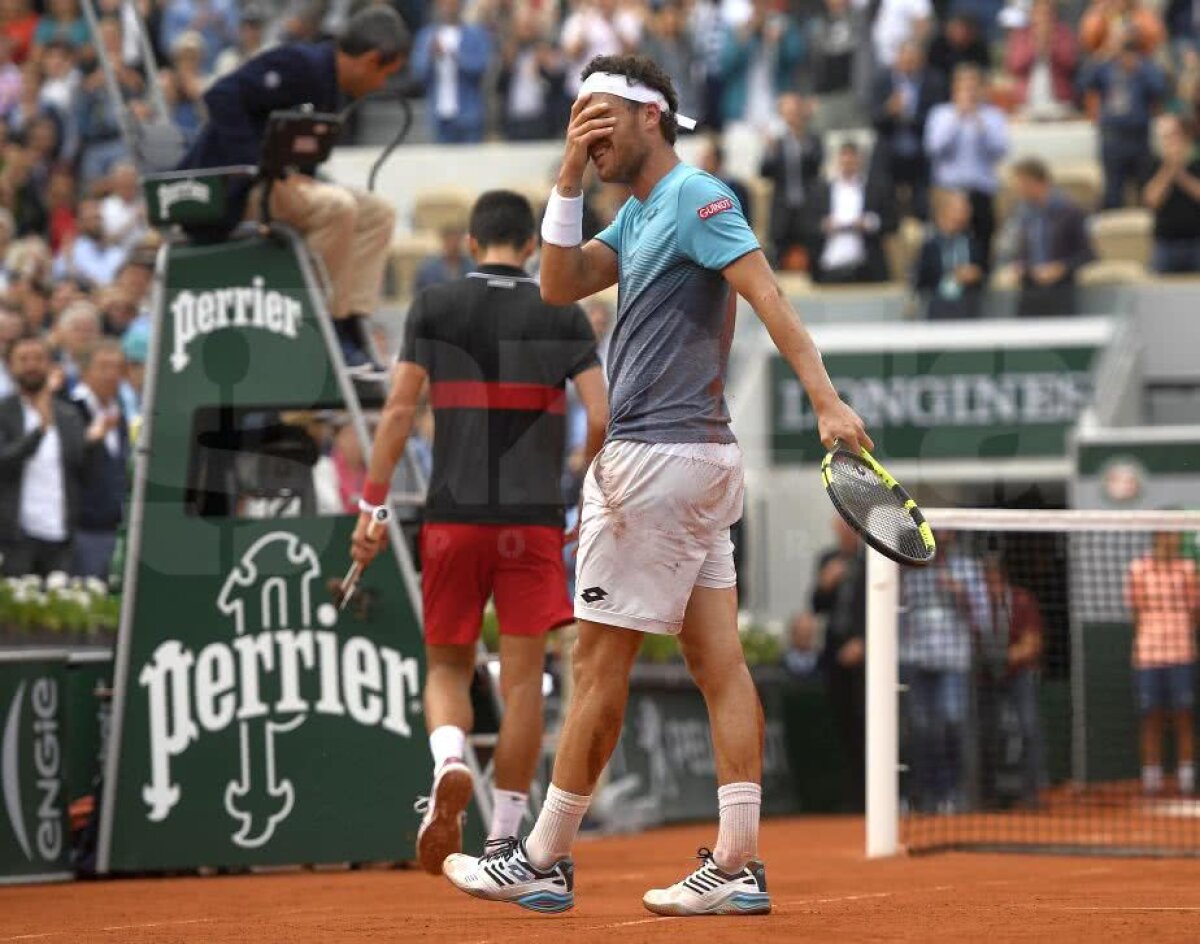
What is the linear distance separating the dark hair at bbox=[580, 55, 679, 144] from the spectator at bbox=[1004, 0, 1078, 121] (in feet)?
54.1

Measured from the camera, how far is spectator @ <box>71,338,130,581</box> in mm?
14719

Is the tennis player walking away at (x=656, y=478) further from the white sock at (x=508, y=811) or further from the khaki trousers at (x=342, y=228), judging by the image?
the khaki trousers at (x=342, y=228)

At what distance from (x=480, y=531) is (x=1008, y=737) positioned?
6.73m

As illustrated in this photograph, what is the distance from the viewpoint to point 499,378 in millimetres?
9516

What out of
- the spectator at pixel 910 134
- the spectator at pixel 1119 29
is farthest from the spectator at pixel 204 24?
the spectator at pixel 1119 29

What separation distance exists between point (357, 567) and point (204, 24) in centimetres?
Result: 1627

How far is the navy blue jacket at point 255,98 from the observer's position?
1090cm

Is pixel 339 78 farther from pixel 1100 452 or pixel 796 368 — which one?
pixel 1100 452

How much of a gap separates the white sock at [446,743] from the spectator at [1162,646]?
20.1 ft

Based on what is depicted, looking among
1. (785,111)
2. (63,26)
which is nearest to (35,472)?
(785,111)

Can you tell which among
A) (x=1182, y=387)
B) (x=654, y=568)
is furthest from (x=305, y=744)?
(x=1182, y=387)

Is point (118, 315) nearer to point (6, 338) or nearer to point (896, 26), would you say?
point (6, 338)

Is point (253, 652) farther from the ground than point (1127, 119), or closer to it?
closer to it

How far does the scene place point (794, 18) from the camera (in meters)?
24.1
